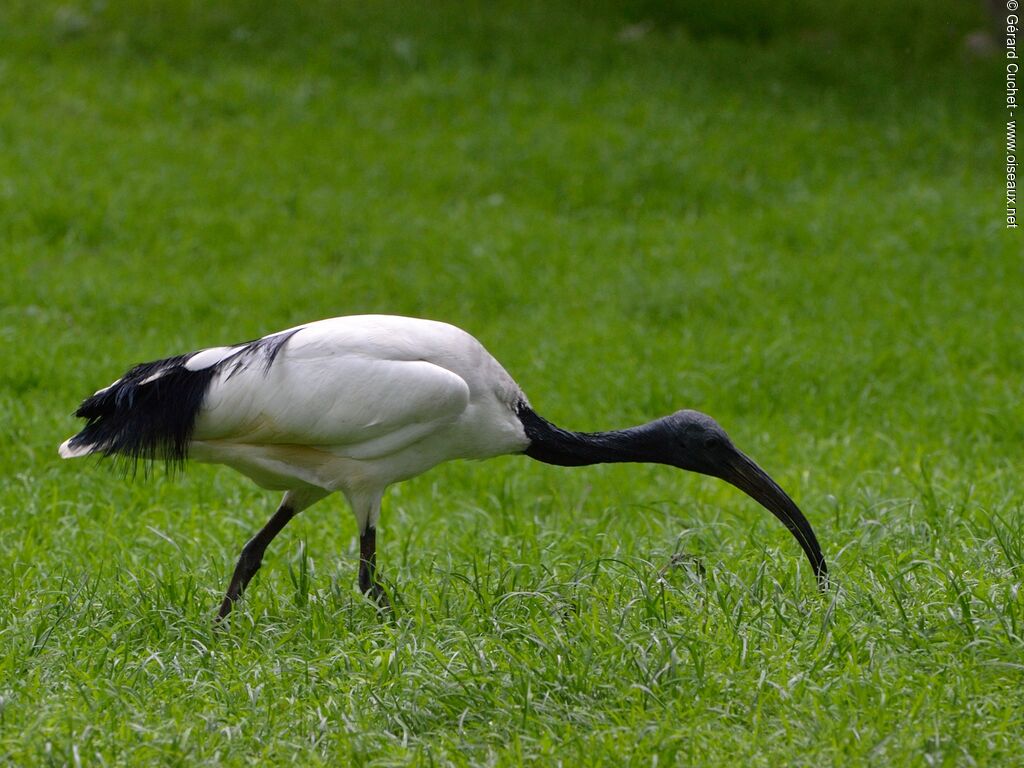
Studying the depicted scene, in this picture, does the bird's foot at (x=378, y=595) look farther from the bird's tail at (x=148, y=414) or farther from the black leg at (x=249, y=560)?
the bird's tail at (x=148, y=414)

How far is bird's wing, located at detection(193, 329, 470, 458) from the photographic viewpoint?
14.2 feet

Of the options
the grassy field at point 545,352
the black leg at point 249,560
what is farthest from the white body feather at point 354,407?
the grassy field at point 545,352

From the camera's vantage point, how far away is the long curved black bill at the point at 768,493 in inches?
176

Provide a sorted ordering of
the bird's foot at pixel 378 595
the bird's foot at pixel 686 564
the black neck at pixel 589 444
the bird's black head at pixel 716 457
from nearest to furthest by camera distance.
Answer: the bird's foot at pixel 378 595
the bird's foot at pixel 686 564
the bird's black head at pixel 716 457
the black neck at pixel 589 444

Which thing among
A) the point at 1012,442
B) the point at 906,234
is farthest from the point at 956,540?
the point at 906,234

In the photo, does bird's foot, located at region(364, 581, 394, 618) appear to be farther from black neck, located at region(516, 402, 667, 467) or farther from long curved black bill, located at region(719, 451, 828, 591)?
long curved black bill, located at region(719, 451, 828, 591)

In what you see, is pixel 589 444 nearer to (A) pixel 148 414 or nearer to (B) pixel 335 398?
(B) pixel 335 398

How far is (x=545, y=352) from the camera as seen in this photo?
8234 millimetres

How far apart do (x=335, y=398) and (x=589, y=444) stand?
956mm

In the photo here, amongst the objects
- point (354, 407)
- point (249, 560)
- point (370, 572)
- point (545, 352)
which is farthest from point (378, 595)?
point (545, 352)

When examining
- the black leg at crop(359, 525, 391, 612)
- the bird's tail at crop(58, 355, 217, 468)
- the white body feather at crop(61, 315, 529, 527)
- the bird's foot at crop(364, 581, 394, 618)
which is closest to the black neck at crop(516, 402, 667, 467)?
the white body feather at crop(61, 315, 529, 527)

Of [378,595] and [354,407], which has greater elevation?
[354,407]

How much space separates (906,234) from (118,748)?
7.99m

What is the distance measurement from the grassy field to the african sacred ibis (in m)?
0.30
